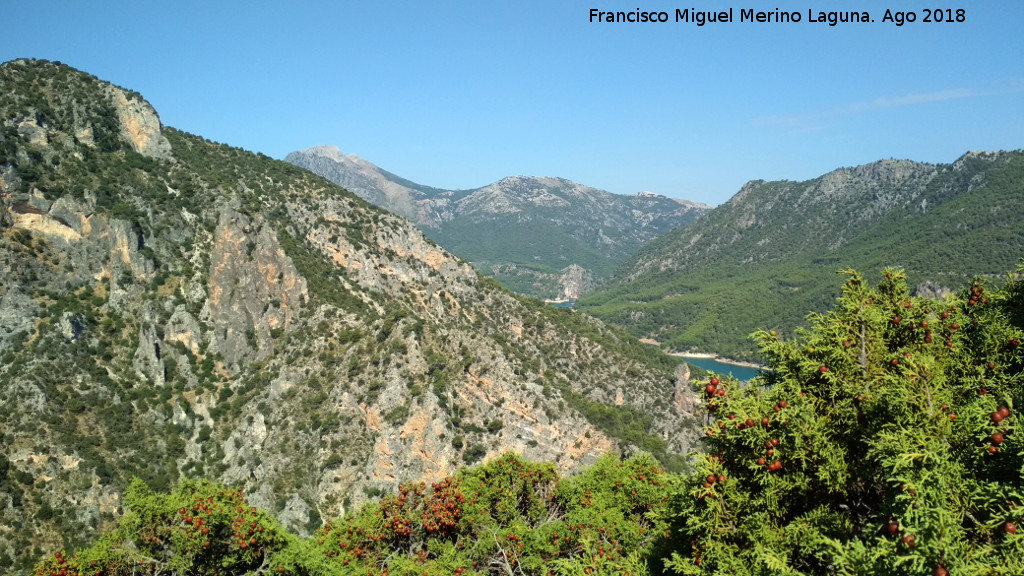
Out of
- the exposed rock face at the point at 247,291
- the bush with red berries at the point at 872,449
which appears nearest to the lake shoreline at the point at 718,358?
the exposed rock face at the point at 247,291

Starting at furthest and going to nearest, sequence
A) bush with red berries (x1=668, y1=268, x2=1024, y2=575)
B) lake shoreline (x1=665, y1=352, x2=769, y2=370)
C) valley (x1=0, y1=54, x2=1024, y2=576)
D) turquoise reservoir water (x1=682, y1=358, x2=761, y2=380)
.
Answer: lake shoreline (x1=665, y1=352, x2=769, y2=370) → turquoise reservoir water (x1=682, y1=358, x2=761, y2=380) → valley (x1=0, y1=54, x2=1024, y2=576) → bush with red berries (x1=668, y1=268, x2=1024, y2=575)

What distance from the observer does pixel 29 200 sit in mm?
55875

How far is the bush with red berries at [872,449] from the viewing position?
22.9ft

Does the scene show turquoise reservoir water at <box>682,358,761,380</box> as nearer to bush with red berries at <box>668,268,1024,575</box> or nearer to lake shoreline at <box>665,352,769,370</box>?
lake shoreline at <box>665,352,769,370</box>

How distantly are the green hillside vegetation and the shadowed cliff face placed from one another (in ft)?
95.4

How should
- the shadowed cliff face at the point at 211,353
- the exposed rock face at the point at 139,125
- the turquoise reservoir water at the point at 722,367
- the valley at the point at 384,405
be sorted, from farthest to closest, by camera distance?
the turquoise reservoir water at the point at 722,367 < the exposed rock face at the point at 139,125 < the shadowed cliff face at the point at 211,353 < the valley at the point at 384,405

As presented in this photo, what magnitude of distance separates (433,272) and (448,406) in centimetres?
3107

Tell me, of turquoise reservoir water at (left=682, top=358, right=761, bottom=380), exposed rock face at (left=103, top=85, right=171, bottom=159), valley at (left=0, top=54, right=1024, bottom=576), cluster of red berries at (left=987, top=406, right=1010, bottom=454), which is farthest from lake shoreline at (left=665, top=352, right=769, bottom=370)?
cluster of red berries at (left=987, top=406, right=1010, bottom=454)

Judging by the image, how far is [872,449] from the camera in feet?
26.8

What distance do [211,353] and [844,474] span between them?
62.2 metres

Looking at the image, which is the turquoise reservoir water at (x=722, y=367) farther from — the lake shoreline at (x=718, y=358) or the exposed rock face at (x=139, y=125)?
the exposed rock face at (x=139, y=125)

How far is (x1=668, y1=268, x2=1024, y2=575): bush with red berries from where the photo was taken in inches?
275

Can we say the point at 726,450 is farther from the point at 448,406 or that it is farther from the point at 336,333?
the point at 336,333

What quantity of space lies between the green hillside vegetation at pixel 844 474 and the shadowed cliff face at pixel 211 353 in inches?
1145
